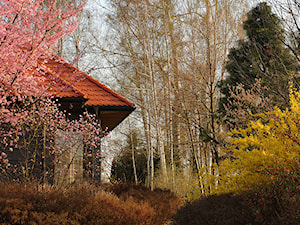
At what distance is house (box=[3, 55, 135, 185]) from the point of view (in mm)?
7336

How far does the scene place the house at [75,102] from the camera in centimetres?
734

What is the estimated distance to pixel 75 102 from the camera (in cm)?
834

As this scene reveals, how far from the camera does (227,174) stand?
5215 mm

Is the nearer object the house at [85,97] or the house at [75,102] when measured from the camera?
the house at [75,102]

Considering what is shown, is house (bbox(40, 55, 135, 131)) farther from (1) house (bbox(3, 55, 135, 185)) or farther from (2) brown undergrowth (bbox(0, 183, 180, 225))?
(2) brown undergrowth (bbox(0, 183, 180, 225))

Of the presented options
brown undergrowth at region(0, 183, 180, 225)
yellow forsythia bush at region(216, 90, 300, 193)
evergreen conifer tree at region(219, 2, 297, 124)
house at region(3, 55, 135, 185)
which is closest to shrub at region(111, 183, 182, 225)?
brown undergrowth at region(0, 183, 180, 225)

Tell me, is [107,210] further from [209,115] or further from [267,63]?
[267,63]

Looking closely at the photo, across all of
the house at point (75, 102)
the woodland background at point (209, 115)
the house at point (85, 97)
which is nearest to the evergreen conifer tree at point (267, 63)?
the woodland background at point (209, 115)

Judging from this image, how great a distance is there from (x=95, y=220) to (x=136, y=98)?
377 inches

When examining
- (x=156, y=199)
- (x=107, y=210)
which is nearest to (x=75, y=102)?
(x=156, y=199)

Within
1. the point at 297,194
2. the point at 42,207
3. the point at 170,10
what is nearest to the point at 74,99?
the point at 42,207

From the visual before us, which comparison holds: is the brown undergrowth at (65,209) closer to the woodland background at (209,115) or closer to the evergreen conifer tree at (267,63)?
the woodland background at (209,115)

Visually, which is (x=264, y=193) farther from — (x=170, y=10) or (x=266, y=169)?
(x=170, y=10)

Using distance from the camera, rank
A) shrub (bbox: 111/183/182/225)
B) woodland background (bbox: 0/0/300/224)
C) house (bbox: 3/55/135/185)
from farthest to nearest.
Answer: house (bbox: 3/55/135/185), shrub (bbox: 111/183/182/225), woodland background (bbox: 0/0/300/224)
